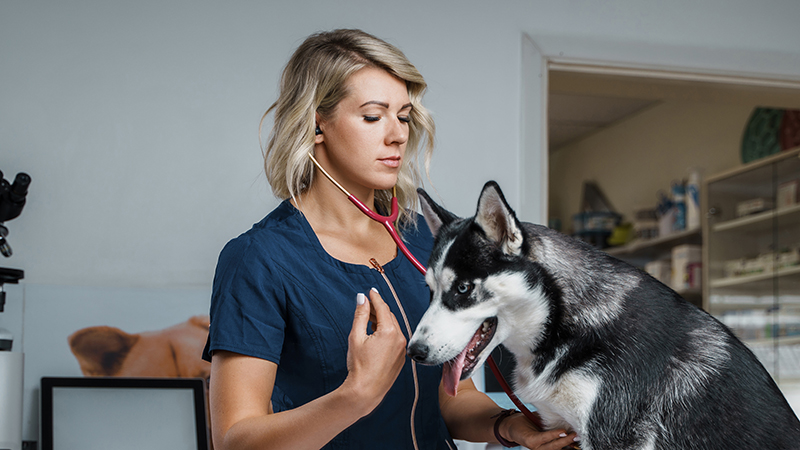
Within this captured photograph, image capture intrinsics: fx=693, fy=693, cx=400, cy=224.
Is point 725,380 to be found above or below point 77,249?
below

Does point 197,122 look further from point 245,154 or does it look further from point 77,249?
point 77,249

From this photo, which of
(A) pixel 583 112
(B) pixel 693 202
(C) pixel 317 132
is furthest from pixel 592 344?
(A) pixel 583 112

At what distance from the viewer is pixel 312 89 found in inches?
48.8

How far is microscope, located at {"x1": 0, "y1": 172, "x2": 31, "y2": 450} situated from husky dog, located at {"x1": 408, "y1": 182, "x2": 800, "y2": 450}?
1234 millimetres

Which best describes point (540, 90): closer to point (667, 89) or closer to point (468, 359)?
point (667, 89)

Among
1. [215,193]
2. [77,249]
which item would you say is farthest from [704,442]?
[77,249]

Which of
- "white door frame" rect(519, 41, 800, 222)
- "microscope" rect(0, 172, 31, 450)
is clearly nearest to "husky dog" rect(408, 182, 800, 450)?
"microscope" rect(0, 172, 31, 450)

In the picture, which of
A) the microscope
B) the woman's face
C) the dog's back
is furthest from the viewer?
the microscope

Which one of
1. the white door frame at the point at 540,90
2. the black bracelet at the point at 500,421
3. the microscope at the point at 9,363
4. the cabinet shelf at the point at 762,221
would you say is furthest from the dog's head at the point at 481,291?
the cabinet shelf at the point at 762,221

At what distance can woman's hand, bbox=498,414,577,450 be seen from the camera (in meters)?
0.96

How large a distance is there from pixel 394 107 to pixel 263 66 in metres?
1.13

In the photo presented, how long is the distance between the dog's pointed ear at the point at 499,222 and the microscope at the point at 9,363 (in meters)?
1.33

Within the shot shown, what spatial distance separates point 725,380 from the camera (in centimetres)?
88

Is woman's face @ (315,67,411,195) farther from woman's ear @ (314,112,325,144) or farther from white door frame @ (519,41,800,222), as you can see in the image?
white door frame @ (519,41,800,222)
